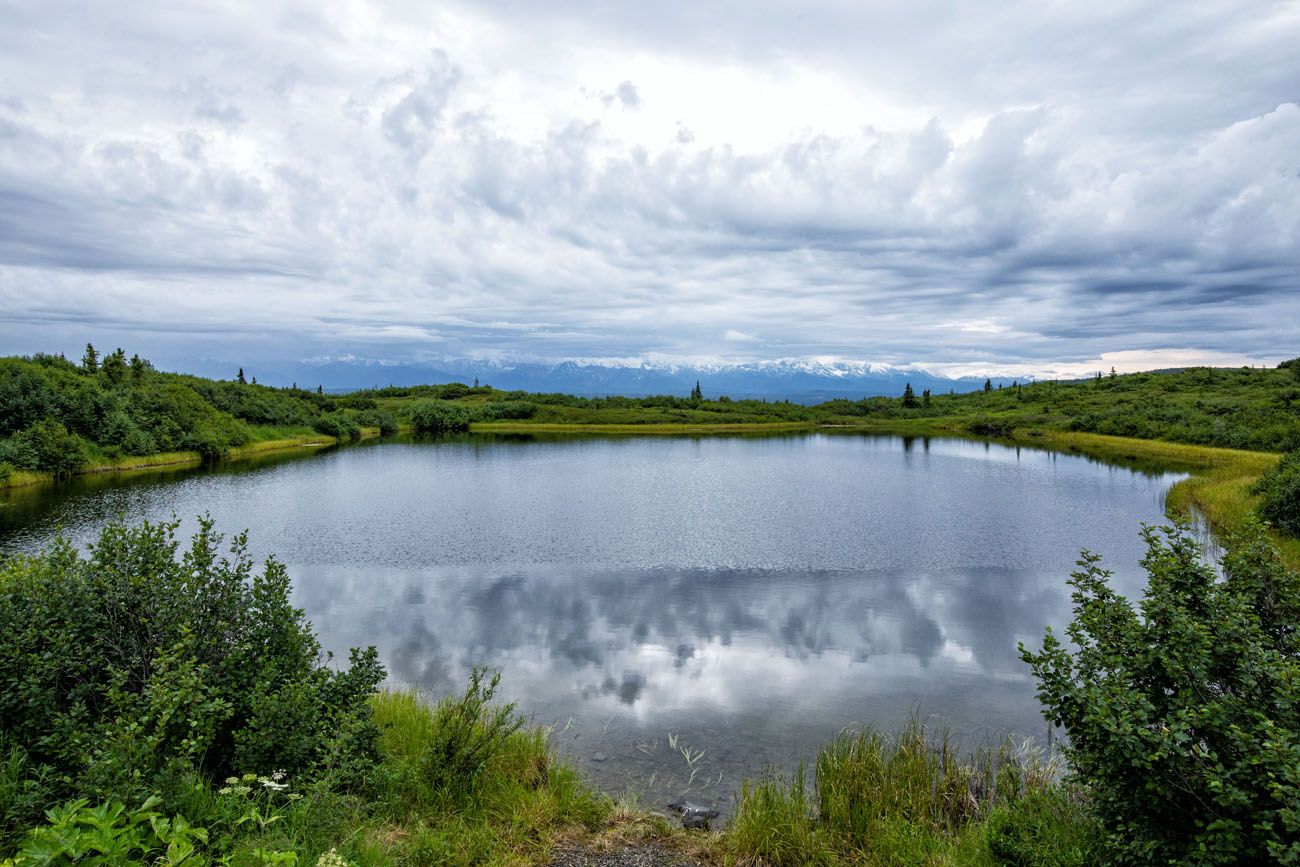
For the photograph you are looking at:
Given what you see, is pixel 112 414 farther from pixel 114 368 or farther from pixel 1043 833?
pixel 1043 833

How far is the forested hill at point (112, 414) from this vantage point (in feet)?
180

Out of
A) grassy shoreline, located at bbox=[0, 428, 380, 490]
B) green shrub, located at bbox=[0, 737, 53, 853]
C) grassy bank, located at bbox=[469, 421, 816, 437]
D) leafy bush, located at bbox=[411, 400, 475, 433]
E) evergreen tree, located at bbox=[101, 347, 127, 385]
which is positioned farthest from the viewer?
leafy bush, located at bbox=[411, 400, 475, 433]

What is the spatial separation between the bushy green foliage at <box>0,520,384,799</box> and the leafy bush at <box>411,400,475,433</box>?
13722 centimetres

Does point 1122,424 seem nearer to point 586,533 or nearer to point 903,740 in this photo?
point 586,533

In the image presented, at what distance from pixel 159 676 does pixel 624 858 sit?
596cm

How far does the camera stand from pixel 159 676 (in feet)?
24.1

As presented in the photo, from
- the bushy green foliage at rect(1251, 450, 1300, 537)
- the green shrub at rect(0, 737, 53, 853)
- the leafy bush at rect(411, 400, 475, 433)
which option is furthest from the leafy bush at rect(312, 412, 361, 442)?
the bushy green foliage at rect(1251, 450, 1300, 537)

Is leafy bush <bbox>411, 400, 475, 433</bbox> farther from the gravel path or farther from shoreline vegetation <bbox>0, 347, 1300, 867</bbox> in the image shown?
the gravel path

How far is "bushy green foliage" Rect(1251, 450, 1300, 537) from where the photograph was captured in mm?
26984

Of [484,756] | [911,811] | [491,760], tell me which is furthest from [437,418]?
[911,811]

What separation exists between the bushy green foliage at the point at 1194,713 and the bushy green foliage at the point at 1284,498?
25004 millimetres

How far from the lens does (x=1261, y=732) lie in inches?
232

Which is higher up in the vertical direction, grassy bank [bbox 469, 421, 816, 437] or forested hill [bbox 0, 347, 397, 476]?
forested hill [bbox 0, 347, 397, 476]

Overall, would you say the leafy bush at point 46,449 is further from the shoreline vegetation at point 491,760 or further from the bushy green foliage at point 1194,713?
the bushy green foliage at point 1194,713
